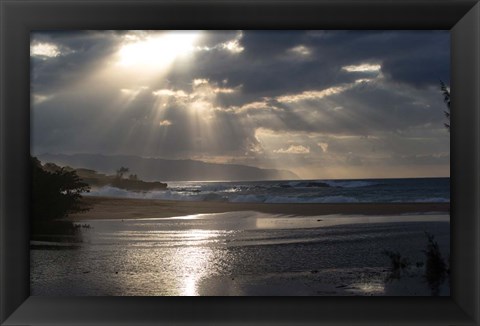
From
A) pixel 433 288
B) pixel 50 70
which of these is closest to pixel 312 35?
pixel 50 70

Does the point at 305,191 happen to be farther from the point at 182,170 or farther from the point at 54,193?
the point at 54,193

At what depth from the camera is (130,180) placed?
5.95 meters

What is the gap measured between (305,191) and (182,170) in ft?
6.82

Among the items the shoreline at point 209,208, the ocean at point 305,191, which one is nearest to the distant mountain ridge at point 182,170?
the ocean at point 305,191

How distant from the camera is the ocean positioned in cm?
612

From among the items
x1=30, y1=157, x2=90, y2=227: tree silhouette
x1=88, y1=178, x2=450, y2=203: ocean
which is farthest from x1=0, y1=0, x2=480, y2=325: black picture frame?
x1=88, y1=178, x2=450, y2=203: ocean

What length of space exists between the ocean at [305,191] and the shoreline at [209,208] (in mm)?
75

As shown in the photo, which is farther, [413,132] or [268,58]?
[268,58]

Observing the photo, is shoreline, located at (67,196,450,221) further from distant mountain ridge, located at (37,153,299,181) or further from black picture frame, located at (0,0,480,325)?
black picture frame, located at (0,0,480,325)

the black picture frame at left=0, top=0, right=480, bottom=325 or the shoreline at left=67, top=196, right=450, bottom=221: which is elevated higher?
the black picture frame at left=0, top=0, right=480, bottom=325

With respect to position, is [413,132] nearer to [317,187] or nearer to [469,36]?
[317,187]

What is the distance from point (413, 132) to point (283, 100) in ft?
5.73

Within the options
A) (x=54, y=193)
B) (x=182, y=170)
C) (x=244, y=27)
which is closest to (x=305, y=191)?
(x=182, y=170)

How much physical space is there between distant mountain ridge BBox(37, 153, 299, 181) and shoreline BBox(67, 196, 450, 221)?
0.38 m
